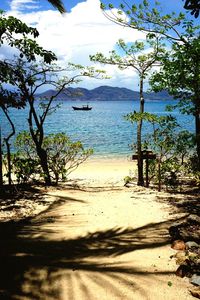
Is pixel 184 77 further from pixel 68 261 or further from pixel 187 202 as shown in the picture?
pixel 68 261

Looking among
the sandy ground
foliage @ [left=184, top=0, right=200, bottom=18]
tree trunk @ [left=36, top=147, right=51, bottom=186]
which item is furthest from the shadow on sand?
tree trunk @ [left=36, top=147, right=51, bottom=186]

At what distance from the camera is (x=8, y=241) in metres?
7.91

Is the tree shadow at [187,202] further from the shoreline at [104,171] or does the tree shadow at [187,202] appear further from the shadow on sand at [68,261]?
the shoreline at [104,171]

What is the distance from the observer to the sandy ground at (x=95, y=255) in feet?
18.4

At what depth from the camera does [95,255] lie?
707 centimetres

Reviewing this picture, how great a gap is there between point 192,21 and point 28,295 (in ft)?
31.3

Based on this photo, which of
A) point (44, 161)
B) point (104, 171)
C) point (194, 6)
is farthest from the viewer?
point (104, 171)

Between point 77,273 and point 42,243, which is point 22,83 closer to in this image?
point 42,243

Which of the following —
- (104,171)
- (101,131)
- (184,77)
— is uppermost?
(184,77)

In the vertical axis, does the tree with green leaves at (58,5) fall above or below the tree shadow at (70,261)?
above

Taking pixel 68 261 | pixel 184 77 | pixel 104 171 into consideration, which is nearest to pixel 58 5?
pixel 184 77

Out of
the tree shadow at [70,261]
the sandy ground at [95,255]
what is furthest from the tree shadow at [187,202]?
the tree shadow at [70,261]

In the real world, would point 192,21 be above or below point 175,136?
above

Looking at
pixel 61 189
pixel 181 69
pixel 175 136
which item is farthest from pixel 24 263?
pixel 175 136
